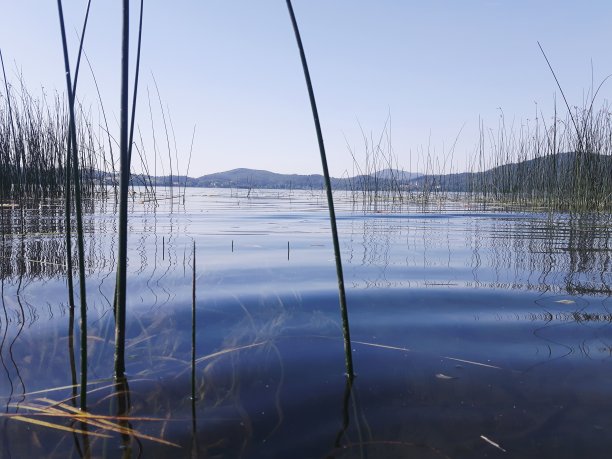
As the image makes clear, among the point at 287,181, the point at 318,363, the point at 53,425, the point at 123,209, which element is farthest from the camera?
the point at 287,181

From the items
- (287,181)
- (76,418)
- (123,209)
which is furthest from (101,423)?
(287,181)

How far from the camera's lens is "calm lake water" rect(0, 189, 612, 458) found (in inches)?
30.3


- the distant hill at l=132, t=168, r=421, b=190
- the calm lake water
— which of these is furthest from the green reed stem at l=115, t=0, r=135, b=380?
the distant hill at l=132, t=168, r=421, b=190

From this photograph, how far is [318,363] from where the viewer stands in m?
1.09

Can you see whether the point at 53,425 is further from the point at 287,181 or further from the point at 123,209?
the point at 287,181

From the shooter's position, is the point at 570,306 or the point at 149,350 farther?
the point at 570,306

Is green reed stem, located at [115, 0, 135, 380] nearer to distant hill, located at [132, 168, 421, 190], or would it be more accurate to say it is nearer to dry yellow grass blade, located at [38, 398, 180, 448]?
dry yellow grass blade, located at [38, 398, 180, 448]

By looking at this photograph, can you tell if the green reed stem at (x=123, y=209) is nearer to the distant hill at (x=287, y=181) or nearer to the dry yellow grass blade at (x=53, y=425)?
the dry yellow grass blade at (x=53, y=425)

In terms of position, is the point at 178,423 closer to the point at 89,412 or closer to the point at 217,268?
the point at 89,412

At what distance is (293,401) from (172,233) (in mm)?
3280

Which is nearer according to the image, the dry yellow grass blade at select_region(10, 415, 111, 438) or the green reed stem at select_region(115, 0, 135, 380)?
the dry yellow grass blade at select_region(10, 415, 111, 438)

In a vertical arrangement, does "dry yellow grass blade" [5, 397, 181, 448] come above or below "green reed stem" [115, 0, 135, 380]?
below

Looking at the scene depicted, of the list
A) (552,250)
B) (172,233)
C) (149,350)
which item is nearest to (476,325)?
(149,350)

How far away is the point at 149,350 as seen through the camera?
1159 mm
